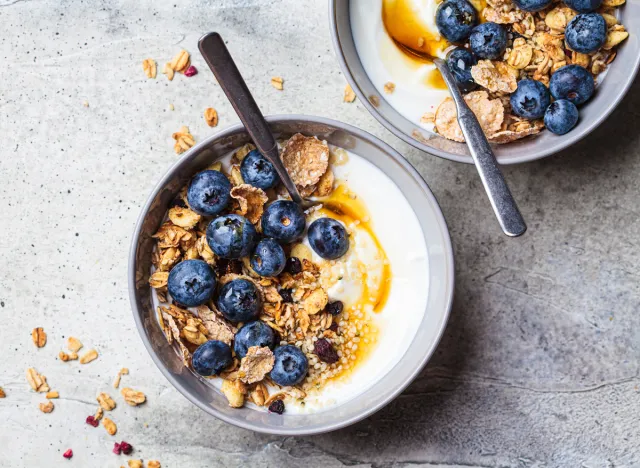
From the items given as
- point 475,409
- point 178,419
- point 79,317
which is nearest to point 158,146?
point 79,317

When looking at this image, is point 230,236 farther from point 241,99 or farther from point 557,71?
point 557,71

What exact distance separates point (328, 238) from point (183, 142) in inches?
15.2

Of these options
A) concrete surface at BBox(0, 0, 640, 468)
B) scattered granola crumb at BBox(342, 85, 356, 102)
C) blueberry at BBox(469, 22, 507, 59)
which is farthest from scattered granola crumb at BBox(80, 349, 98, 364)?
blueberry at BBox(469, 22, 507, 59)

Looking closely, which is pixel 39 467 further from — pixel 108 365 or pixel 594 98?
pixel 594 98

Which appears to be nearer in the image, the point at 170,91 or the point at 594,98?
the point at 594,98

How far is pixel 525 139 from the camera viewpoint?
3.82 feet

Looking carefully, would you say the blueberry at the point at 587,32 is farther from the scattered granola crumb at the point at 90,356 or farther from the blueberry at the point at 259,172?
the scattered granola crumb at the point at 90,356

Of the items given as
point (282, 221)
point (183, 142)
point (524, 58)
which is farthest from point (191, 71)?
point (524, 58)

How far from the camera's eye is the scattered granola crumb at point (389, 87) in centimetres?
121

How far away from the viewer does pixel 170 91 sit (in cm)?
132

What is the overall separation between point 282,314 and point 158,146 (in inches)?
16.9

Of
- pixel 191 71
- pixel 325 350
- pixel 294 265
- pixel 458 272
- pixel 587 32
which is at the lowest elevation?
pixel 458 272

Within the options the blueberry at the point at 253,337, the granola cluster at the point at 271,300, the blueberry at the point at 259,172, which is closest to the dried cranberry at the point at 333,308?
the granola cluster at the point at 271,300

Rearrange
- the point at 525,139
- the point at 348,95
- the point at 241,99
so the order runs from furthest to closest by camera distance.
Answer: the point at 348,95 → the point at 525,139 → the point at 241,99
